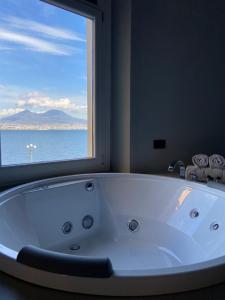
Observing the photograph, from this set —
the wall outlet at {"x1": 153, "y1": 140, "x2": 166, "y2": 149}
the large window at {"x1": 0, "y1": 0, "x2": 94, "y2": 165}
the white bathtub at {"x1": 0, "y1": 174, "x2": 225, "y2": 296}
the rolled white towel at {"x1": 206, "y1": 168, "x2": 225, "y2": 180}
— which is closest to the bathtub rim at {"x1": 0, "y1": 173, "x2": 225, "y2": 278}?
the white bathtub at {"x1": 0, "y1": 174, "x2": 225, "y2": 296}

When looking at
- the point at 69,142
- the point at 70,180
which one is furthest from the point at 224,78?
the point at 70,180

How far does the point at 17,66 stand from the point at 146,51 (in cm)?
108

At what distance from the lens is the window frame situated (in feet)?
6.57

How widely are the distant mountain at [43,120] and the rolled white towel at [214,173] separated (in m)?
1.09

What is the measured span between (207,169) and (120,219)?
0.76 m

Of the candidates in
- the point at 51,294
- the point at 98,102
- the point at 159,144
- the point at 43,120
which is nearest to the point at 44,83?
the point at 43,120

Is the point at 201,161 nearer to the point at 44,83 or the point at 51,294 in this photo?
the point at 44,83

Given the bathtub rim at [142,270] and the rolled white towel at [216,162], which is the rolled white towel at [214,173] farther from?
the bathtub rim at [142,270]

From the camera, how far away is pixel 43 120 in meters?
1.98

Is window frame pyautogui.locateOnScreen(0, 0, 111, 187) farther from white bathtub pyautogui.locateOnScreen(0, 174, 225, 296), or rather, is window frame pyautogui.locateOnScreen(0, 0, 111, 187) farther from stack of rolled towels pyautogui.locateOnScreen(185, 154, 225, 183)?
stack of rolled towels pyautogui.locateOnScreen(185, 154, 225, 183)

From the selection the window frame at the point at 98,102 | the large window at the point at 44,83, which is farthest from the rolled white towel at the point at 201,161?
the large window at the point at 44,83

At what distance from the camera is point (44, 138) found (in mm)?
1998

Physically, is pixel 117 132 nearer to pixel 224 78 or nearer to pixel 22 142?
pixel 22 142

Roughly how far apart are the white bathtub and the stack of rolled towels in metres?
0.12
